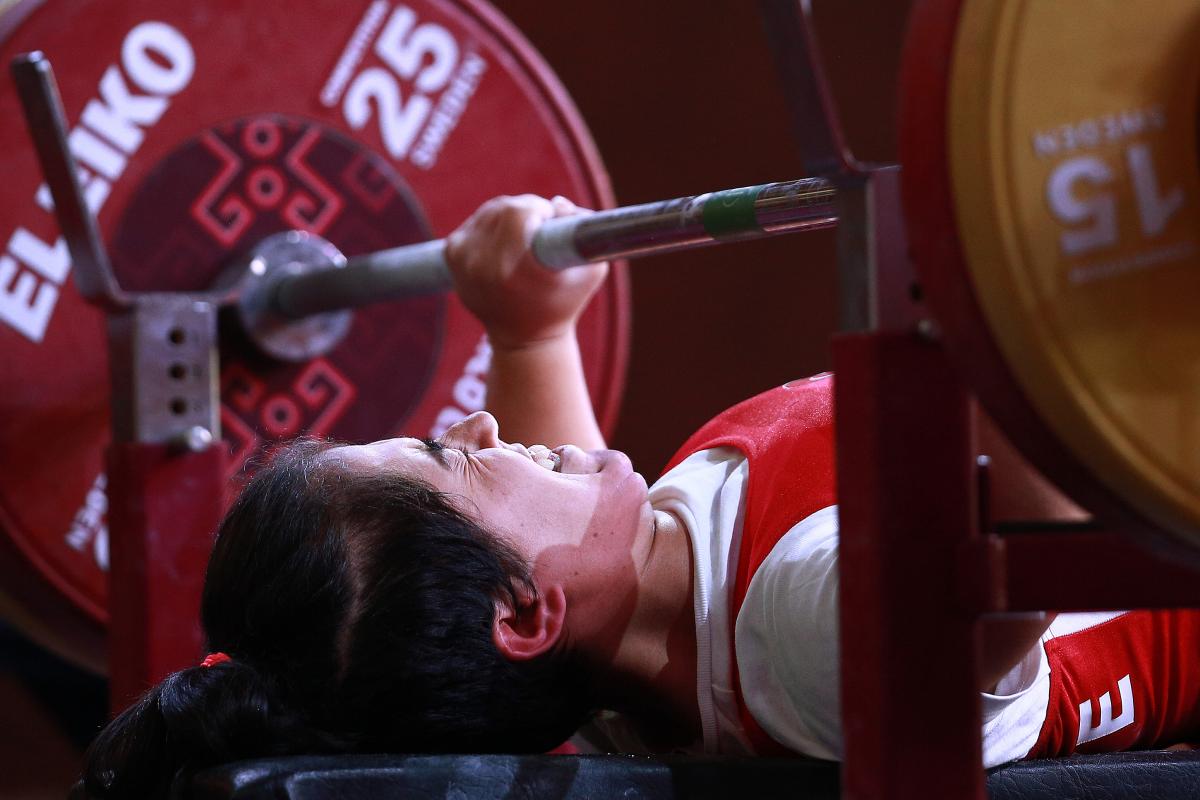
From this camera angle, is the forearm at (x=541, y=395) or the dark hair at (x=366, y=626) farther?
the forearm at (x=541, y=395)

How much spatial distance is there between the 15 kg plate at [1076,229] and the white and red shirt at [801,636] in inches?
10.3

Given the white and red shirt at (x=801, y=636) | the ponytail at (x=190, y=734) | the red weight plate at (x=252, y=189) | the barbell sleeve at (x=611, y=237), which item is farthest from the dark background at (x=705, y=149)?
the ponytail at (x=190, y=734)

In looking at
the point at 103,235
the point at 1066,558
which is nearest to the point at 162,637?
the point at 103,235

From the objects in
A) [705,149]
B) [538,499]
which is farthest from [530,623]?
[705,149]

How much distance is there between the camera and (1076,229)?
1.52 feet

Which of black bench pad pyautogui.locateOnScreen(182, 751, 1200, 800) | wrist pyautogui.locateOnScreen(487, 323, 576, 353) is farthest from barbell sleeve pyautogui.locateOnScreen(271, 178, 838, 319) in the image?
black bench pad pyautogui.locateOnScreen(182, 751, 1200, 800)

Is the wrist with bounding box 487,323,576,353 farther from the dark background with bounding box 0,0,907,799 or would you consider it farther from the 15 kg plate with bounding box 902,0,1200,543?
the dark background with bounding box 0,0,907,799

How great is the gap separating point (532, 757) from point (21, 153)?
0.80 meters

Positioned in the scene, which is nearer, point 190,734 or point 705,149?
point 190,734

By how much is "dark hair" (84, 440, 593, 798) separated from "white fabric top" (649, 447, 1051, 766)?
0.12m

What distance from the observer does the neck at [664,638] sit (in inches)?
37.3

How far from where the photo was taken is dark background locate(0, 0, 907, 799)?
218cm

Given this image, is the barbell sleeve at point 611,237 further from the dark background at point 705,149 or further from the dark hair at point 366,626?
the dark background at point 705,149

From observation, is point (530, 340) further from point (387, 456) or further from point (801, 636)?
point (801, 636)
